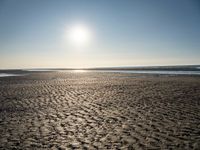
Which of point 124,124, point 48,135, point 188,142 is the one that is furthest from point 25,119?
point 188,142

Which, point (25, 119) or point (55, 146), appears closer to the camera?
point (55, 146)

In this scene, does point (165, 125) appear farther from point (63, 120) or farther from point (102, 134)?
point (63, 120)

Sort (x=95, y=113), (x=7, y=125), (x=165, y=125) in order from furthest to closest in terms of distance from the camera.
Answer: (x=95, y=113) < (x=7, y=125) < (x=165, y=125)

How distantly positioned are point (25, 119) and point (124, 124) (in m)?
5.64

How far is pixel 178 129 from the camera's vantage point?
947cm

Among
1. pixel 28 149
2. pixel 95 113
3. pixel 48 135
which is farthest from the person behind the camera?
pixel 95 113

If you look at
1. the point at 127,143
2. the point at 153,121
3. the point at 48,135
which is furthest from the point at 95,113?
the point at 127,143

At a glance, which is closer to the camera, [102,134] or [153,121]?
[102,134]

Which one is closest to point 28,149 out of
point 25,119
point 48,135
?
point 48,135

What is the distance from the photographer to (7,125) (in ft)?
35.8

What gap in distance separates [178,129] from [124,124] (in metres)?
2.53

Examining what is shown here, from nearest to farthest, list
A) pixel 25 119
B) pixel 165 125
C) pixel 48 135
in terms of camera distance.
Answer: pixel 48 135
pixel 165 125
pixel 25 119

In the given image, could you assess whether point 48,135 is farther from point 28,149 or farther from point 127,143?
point 127,143

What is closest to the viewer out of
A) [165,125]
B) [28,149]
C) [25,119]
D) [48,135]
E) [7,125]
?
[28,149]
